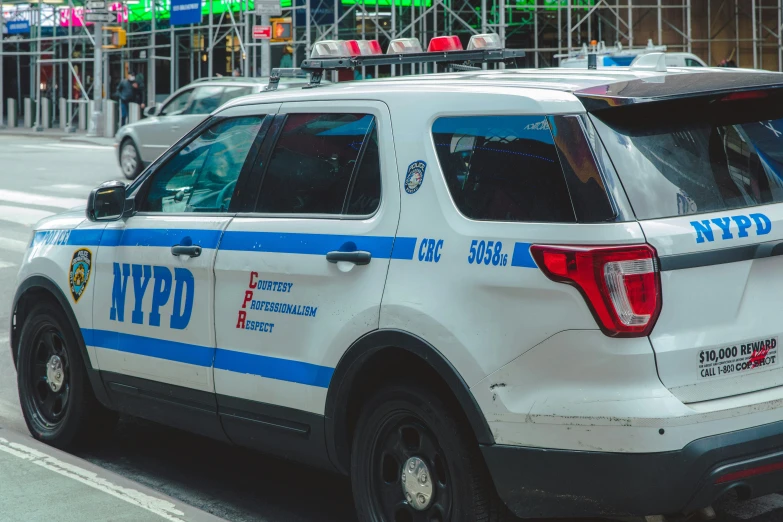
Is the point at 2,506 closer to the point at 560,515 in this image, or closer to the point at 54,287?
the point at 54,287

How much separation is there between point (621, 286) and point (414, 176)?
3.05 feet

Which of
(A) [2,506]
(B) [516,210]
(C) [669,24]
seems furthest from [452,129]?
(C) [669,24]

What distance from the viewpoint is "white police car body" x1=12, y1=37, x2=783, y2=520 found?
3484 mm

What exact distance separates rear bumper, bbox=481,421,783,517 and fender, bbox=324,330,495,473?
134 mm

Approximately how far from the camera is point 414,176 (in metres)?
4.06

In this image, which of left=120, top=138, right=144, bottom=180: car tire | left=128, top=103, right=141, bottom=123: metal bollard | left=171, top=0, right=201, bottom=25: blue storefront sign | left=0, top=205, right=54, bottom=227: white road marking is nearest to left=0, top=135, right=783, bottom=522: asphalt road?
left=0, top=205, right=54, bottom=227: white road marking

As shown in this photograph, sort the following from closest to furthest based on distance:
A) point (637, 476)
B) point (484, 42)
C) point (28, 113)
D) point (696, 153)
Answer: point (637, 476) < point (696, 153) < point (484, 42) < point (28, 113)

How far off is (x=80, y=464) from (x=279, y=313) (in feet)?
4.78

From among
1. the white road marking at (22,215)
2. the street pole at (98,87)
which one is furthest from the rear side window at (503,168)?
the street pole at (98,87)

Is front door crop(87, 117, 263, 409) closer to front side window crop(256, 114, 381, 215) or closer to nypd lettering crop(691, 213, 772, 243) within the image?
front side window crop(256, 114, 381, 215)

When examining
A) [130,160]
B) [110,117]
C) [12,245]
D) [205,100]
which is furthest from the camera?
[110,117]

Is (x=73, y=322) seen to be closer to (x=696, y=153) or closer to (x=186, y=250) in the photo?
(x=186, y=250)

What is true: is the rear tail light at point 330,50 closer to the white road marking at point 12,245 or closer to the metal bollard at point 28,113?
the white road marking at point 12,245

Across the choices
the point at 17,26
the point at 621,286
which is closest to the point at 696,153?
the point at 621,286
